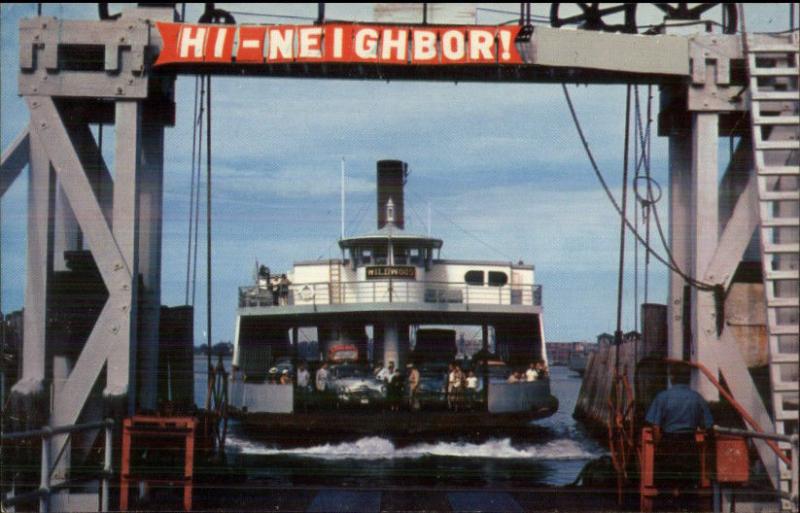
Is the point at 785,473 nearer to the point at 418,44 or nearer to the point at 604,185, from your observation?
the point at 604,185

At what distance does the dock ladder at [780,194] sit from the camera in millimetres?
8461

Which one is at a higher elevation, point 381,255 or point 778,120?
point 778,120

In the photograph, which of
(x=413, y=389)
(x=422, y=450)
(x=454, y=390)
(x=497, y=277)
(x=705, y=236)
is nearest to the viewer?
(x=705, y=236)

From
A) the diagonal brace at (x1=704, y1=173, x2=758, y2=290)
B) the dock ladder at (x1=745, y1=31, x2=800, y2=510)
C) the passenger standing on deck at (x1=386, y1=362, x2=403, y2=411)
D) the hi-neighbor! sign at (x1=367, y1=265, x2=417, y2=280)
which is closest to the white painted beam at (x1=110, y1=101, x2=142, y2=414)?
the diagonal brace at (x1=704, y1=173, x2=758, y2=290)

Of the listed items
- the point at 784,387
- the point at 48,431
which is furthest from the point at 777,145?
the point at 48,431

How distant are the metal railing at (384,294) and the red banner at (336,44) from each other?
706 inches

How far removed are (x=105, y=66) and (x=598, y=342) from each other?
3050 cm

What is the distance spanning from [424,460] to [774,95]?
15.2 metres

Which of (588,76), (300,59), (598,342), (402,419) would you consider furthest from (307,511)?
(598,342)

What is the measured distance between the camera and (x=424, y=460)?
22547mm

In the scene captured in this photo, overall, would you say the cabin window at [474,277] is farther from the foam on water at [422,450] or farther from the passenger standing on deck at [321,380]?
the passenger standing on deck at [321,380]

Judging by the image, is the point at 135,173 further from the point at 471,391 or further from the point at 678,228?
the point at 471,391

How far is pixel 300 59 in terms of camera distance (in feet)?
30.4

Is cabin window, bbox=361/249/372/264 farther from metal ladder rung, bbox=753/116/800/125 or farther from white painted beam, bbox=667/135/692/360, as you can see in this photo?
metal ladder rung, bbox=753/116/800/125
